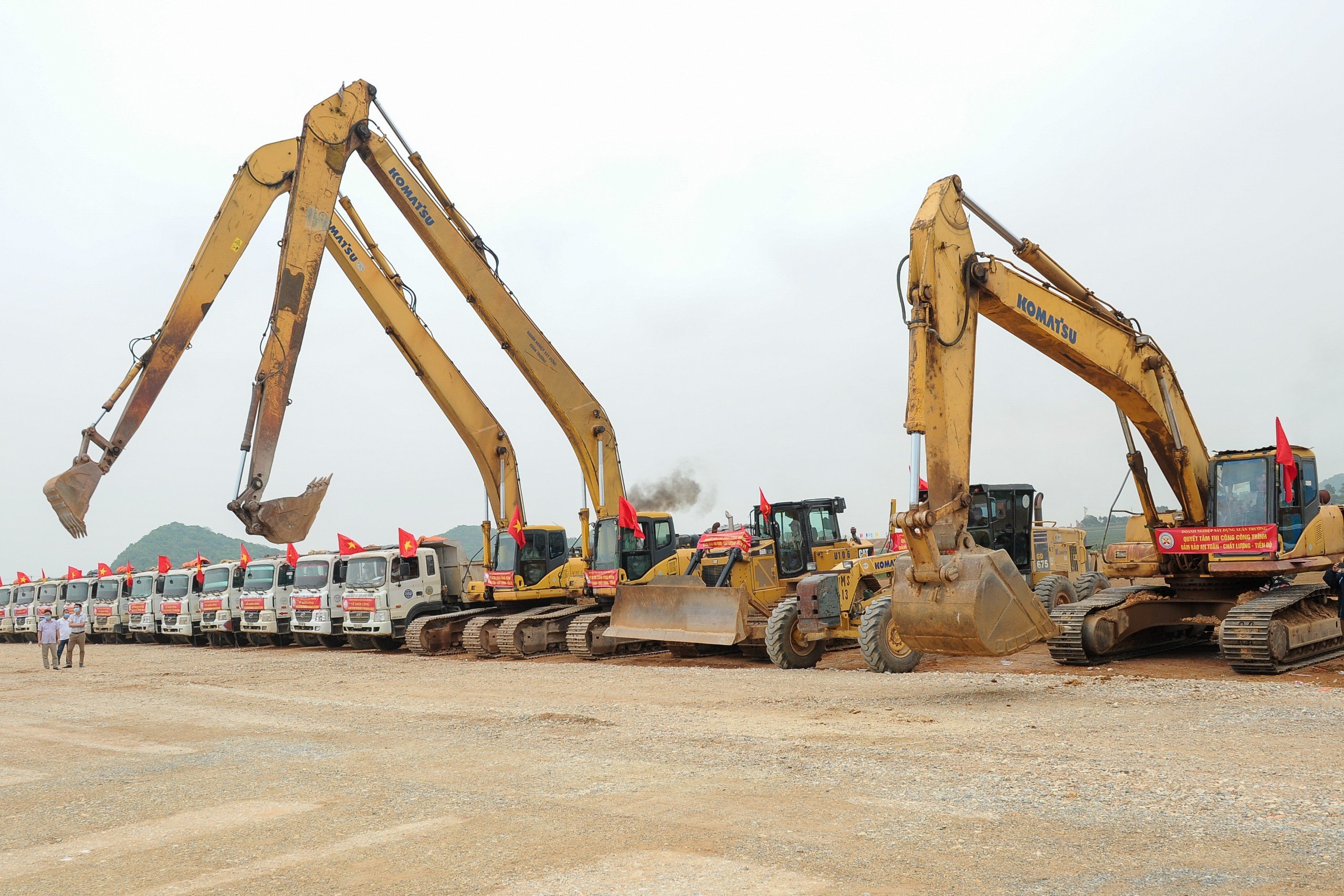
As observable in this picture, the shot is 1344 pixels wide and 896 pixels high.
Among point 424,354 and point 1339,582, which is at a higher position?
point 424,354

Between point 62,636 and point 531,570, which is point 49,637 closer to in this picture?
point 62,636

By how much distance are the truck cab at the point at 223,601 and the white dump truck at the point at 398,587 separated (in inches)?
280

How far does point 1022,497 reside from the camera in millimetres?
18281

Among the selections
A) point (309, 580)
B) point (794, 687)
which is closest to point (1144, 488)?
point (794, 687)

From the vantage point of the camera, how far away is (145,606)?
111ft

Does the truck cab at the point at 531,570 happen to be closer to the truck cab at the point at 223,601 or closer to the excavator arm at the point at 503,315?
the excavator arm at the point at 503,315

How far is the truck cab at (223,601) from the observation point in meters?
30.2

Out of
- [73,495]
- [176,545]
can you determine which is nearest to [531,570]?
[73,495]

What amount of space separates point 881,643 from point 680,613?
390 cm

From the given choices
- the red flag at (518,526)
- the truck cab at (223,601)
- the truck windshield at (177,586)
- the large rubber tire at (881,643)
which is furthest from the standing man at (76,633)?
the large rubber tire at (881,643)

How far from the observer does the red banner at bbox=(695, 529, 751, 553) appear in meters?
17.2

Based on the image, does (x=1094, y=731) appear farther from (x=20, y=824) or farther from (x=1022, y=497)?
(x=1022, y=497)

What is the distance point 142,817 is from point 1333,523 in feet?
Result: 44.4

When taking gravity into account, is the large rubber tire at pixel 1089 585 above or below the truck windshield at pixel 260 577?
above
